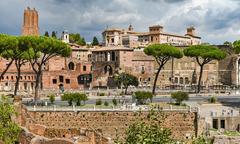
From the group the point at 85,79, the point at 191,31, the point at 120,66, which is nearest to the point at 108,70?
the point at 120,66

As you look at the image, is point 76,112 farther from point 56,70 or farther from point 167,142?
point 56,70

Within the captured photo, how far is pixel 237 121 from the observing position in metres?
39.2

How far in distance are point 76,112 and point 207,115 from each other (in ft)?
33.4

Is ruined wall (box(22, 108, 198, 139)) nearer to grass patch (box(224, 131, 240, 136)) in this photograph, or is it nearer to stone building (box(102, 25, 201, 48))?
grass patch (box(224, 131, 240, 136))

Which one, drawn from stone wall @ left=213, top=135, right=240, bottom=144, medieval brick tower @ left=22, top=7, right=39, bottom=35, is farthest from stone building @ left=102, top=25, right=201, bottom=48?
stone wall @ left=213, top=135, right=240, bottom=144

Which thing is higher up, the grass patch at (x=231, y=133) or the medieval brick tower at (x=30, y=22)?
the medieval brick tower at (x=30, y=22)

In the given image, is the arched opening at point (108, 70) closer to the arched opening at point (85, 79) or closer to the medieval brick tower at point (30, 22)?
the arched opening at point (85, 79)

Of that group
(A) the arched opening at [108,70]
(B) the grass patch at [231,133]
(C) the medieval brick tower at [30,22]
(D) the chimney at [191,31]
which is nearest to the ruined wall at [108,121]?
(B) the grass patch at [231,133]

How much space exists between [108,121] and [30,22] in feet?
287

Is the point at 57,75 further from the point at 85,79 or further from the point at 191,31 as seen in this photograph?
the point at 191,31

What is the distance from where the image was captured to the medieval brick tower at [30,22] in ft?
400

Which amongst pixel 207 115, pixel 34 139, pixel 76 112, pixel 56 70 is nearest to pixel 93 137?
pixel 34 139

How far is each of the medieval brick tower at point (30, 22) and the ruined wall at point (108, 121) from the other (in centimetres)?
8478

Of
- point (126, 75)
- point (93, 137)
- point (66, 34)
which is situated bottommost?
point (93, 137)
